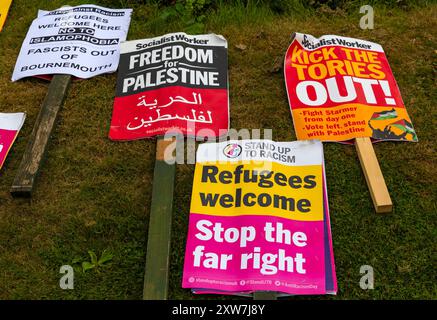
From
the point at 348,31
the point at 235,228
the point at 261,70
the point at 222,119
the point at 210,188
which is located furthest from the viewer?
the point at 348,31

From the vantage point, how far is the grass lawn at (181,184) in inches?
105

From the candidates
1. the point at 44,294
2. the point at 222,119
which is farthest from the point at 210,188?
the point at 44,294

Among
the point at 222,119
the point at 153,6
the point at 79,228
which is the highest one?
the point at 153,6

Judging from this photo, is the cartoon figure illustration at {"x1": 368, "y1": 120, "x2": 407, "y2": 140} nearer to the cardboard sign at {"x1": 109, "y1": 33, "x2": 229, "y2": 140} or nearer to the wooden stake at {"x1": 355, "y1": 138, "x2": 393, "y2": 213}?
the wooden stake at {"x1": 355, "y1": 138, "x2": 393, "y2": 213}

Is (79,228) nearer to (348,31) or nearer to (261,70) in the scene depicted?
(261,70)

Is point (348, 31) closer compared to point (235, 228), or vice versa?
point (235, 228)

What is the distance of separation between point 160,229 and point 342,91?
4.73 ft

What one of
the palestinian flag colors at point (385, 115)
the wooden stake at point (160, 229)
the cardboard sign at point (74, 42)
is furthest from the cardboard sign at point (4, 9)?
the palestinian flag colors at point (385, 115)

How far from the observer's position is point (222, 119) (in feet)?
11.0

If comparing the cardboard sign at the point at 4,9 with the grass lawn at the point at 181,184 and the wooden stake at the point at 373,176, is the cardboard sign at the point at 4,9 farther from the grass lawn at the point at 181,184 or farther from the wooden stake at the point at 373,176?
the wooden stake at the point at 373,176

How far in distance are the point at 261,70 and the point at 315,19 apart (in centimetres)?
75

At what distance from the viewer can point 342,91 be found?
3.45 metres

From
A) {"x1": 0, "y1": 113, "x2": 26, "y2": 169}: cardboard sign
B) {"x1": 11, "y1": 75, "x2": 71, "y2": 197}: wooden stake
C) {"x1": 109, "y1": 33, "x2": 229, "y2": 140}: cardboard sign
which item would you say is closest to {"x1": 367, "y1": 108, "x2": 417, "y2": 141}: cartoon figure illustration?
{"x1": 109, "y1": 33, "x2": 229, "y2": 140}: cardboard sign
